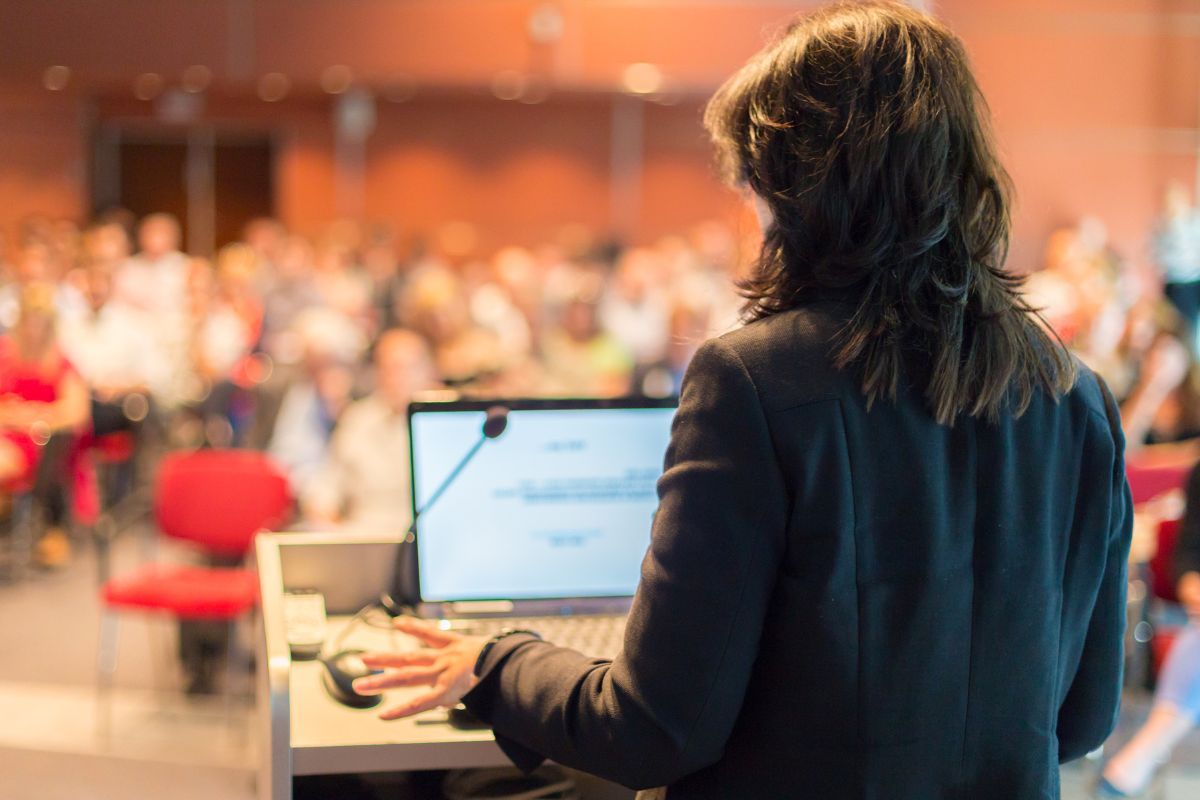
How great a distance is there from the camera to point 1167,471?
4.08 meters

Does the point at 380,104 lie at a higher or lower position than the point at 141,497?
higher

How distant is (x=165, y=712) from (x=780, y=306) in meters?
3.60

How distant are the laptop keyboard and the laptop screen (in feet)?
0.12

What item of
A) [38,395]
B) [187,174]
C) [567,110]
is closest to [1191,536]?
[38,395]

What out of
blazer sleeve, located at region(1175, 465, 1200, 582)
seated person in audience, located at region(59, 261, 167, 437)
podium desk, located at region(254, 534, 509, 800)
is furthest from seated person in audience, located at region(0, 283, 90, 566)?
blazer sleeve, located at region(1175, 465, 1200, 582)

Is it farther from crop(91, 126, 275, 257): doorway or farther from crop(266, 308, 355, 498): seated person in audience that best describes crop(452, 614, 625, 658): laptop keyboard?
crop(91, 126, 275, 257): doorway

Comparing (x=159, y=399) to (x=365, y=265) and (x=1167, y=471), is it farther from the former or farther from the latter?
(x=1167, y=471)

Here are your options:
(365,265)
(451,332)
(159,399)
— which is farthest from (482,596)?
(365,265)

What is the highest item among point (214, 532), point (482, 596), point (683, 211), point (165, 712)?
point (683, 211)

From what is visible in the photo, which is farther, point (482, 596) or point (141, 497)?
point (141, 497)

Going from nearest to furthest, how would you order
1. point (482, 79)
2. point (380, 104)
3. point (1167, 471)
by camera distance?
point (1167, 471), point (482, 79), point (380, 104)

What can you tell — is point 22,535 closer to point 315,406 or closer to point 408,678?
point 315,406

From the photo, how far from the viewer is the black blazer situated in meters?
1.03

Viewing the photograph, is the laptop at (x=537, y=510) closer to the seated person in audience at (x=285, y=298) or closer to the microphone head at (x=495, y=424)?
the microphone head at (x=495, y=424)
